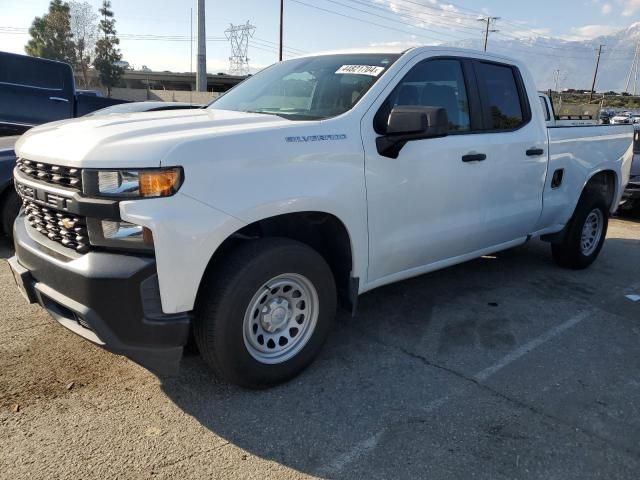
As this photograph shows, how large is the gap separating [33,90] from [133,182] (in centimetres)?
730

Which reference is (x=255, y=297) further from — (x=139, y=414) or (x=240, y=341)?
(x=139, y=414)

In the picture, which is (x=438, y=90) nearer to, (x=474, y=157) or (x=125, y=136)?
(x=474, y=157)

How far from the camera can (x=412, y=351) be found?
3781mm

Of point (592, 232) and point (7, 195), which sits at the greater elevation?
point (7, 195)

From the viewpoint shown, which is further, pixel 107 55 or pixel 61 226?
pixel 107 55

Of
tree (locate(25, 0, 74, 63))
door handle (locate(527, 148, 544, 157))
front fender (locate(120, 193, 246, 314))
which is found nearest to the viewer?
front fender (locate(120, 193, 246, 314))

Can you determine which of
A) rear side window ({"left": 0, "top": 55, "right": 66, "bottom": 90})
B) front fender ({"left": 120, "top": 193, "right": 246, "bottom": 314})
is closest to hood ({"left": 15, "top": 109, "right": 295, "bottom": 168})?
front fender ({"left": 120, "top": 193, "right": 246, "bottom": 314})

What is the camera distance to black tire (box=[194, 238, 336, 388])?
2.79 m

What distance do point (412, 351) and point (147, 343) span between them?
6.16 ft

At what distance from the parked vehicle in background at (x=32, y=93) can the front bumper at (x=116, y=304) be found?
6.69m

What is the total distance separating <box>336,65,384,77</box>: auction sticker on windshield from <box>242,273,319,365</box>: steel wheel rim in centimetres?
147

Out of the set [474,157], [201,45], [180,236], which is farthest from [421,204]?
[201,45]

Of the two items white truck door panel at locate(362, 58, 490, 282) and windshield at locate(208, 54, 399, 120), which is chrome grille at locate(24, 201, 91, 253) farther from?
white truck door panel at locate(362, 58, 490, 282)

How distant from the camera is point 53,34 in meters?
69.5
